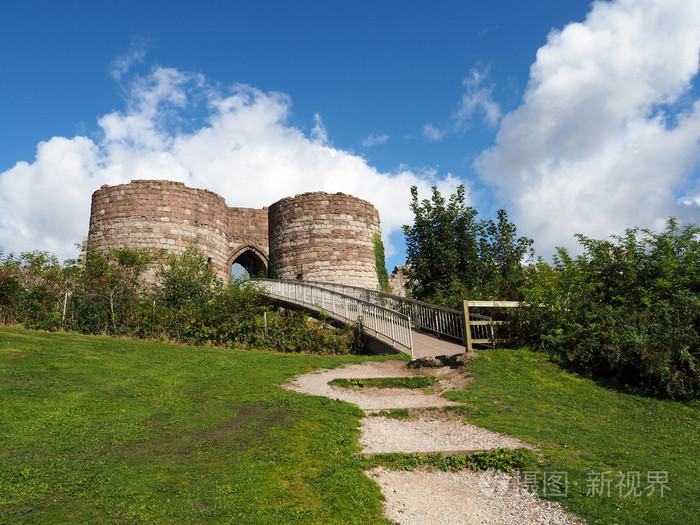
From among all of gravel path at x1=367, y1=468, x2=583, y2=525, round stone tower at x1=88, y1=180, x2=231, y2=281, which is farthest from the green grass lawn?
round stone tower at x1=88, y1=180, x2=231, y2=281

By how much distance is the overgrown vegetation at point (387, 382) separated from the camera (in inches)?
398

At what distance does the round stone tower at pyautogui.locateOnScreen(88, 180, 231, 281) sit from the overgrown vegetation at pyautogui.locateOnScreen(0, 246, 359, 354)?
695cm

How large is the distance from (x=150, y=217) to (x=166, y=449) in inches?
887

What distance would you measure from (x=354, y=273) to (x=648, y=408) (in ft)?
67.5

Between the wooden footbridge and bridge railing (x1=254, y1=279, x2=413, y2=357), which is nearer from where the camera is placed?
the wooden footbridge

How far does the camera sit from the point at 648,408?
8.11 m

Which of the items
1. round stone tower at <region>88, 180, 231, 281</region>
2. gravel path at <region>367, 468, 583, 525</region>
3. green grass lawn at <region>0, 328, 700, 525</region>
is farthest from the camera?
round stone tower at <region>88, 180, 231, 281</region>

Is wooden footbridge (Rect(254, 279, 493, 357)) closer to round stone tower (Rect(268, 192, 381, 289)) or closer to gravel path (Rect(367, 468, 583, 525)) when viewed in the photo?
round stone tower (Rect(268, 192, 381, 289))

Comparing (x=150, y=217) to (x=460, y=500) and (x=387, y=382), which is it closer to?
(x=387, y=382)

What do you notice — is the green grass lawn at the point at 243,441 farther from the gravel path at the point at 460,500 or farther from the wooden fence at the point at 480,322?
the wooden fence at the point at 480,322

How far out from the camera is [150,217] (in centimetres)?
2581

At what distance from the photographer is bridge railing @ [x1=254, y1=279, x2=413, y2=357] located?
14406mm

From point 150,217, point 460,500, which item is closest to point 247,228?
point 150,217

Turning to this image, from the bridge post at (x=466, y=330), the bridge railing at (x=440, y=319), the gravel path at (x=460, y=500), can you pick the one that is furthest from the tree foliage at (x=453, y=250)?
the gravel path at (x=460, y=500)
